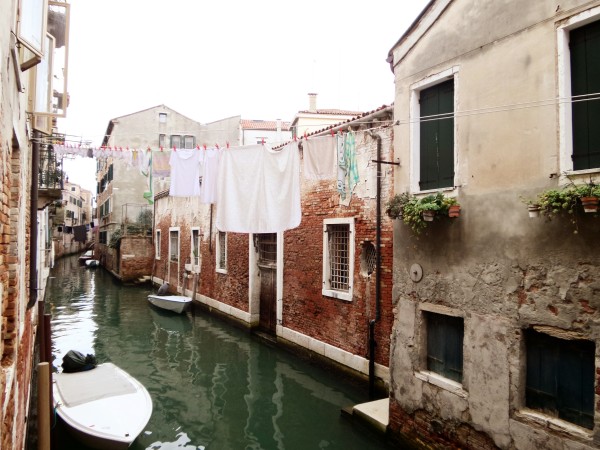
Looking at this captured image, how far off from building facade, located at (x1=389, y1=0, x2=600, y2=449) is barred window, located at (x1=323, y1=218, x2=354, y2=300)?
115 inches

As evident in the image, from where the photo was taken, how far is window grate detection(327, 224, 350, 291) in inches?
352

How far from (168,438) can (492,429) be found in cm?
438

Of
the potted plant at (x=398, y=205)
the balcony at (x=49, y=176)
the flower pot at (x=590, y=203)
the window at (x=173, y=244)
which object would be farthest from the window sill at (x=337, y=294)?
the window at (x=173, y=244)

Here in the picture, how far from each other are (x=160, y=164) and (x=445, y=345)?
6317 millimetres

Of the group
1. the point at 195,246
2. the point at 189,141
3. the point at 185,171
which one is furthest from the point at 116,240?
the point at 185,171

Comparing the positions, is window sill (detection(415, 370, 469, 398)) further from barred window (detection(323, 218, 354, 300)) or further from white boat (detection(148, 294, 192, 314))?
white boat (detection(148, 294, 192, 314))

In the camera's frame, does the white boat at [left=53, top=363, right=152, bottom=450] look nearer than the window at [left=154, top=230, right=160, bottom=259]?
Yes

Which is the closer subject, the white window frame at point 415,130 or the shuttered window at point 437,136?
the shuttered window at point 437,136

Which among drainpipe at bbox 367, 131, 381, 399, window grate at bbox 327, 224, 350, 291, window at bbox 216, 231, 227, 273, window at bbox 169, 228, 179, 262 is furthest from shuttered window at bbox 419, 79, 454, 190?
window at bbox 169, 228, 179, 262

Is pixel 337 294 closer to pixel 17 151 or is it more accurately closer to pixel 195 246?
pixel 17 151

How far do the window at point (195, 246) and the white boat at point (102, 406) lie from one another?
389 inches

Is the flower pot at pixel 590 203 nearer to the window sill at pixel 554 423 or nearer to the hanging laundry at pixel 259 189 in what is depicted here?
the window sill at pixel 554 423

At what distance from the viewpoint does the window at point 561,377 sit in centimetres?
396

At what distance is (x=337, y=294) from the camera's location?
888 centimetres
